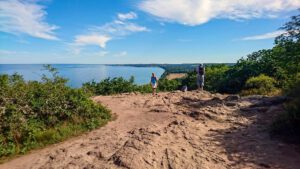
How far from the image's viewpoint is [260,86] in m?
15.9

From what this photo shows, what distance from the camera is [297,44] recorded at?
11133mm

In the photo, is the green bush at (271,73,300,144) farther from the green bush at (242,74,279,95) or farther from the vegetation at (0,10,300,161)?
the green bush at (242,74,279,95)

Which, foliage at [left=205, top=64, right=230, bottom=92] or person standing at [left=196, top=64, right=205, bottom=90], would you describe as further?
foliage at [left=205, top=64, right=230, bottom=92]

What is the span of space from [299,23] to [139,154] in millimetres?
8538

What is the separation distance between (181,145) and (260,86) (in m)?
10.6

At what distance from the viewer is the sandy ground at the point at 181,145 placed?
6.04 meters

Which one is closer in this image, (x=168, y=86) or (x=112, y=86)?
(x=112, y=86)

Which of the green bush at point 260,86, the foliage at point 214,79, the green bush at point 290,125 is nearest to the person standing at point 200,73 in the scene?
the green bush at point 260,86

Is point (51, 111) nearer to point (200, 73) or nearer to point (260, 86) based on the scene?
point (200, 73)

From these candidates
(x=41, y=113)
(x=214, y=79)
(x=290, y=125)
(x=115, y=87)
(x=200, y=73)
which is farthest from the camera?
(x=214, y=79)

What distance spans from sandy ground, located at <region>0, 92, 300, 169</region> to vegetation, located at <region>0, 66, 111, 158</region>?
49 cm

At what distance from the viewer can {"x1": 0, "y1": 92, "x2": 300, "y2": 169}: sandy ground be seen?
6.04 metres

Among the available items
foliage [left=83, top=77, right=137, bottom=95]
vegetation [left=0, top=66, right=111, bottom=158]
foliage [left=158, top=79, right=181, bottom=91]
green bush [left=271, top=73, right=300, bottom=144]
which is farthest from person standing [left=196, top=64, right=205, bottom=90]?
green bush [left=271, top=73, right=300, bottom=144]

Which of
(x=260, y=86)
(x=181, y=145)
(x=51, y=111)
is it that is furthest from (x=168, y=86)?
(x=181, y=145)
